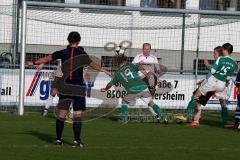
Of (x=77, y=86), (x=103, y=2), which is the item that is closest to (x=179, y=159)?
(x=77, y=86)

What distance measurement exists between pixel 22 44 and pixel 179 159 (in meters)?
8.85

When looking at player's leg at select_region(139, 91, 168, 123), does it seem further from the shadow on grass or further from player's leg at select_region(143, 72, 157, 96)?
the shadow on grass

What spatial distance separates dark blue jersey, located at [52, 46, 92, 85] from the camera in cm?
1351

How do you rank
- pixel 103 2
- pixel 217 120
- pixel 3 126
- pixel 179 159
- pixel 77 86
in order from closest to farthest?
pixel 179 159 < pixel 77 86 < pixel 3 126 < pixel 217 120 < pixel 103 2

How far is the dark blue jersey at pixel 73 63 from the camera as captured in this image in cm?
1351

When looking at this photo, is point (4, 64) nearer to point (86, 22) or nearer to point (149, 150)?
point (86, 22)

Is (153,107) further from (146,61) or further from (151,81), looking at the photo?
(151,81)

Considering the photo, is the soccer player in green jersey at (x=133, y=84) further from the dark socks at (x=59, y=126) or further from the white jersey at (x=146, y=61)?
the dark socks at (x=59, y=126)

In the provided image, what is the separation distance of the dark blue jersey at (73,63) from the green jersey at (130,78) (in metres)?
5.55

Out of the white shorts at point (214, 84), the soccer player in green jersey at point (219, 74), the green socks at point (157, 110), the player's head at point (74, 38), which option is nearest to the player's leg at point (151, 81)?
the green socks at point (157, 110)

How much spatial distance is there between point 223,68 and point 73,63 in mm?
5617

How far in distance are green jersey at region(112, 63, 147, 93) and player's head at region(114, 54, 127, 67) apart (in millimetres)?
447

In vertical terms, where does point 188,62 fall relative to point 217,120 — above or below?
above

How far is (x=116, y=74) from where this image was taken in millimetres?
19297
